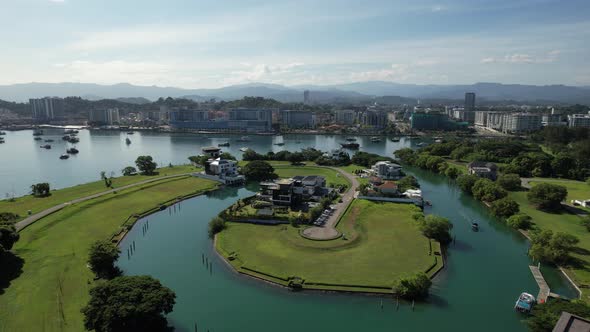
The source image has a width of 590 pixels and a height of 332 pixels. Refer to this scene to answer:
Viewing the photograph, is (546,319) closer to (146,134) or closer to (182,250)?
(182,250)

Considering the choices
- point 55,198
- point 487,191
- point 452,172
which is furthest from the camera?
point 452,172

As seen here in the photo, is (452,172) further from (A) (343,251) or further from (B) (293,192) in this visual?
(A) (343,251)

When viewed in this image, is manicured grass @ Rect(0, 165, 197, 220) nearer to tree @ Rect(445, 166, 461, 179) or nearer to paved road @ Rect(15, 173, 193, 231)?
paved road @ Rect(15, 173, 193, 231)

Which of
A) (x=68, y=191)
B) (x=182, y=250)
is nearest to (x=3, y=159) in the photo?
(x=68, y=191)

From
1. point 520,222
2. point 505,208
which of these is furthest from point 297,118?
point 520,222

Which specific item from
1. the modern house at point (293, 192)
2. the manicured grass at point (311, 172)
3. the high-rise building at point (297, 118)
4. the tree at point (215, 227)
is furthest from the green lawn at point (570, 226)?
the high-rise building at point (297, 118)

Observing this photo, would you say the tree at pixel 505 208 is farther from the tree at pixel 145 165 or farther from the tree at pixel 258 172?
the tree at pixel 145 165
